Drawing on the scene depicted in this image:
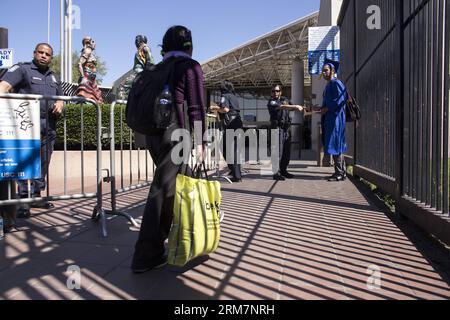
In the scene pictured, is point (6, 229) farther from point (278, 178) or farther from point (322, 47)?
point (322, 47)

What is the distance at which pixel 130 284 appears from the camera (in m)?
2.50

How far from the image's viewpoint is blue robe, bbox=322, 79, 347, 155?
22.7 feet

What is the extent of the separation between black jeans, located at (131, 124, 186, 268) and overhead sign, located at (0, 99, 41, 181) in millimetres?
1640

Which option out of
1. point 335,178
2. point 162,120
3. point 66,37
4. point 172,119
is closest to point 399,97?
point 172,119

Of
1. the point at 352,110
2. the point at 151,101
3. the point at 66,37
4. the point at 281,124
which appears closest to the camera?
the point at 151,101

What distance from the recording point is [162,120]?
2664 mm

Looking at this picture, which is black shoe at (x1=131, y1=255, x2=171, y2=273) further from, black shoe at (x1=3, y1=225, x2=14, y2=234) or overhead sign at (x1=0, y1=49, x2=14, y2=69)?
overhead sign at (x1=0, y1=49, x2=14, y2=69)

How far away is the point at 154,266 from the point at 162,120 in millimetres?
985

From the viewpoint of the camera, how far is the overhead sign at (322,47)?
9539 mm

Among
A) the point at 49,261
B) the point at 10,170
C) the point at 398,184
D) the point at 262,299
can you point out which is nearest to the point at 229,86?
the point at 398,184

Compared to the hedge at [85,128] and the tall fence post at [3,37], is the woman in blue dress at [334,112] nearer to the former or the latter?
the hedge at [85,128]

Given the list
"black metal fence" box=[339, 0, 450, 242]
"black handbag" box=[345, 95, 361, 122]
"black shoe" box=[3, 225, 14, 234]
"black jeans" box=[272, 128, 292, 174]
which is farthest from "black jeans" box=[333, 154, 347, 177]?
"black shoe" box=[3, 225, 14, 234]

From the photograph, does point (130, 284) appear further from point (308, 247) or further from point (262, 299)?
point (308, 247)
